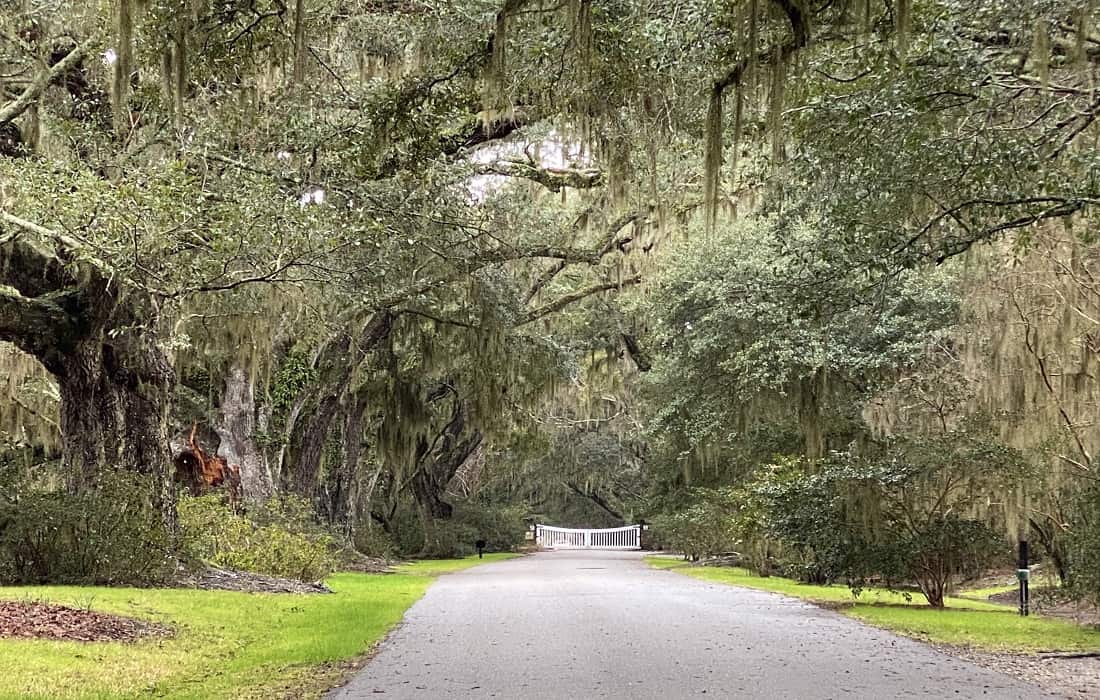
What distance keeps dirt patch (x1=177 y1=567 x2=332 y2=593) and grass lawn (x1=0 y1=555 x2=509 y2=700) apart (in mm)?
474

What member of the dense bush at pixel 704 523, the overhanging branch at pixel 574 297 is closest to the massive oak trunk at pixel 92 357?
the dense bush at pixel 704 523

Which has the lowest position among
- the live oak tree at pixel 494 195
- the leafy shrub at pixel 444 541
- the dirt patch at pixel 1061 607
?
the leafy shrub at pixel 444 541

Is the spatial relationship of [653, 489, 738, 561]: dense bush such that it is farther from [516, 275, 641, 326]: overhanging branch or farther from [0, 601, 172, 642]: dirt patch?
[0, 601, 172, 642]: dirt patch

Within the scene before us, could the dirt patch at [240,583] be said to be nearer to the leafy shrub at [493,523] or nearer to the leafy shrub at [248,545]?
the leafy shrub at [248,545]

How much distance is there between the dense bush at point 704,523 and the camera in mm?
20797

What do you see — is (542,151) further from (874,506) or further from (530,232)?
(874,506)

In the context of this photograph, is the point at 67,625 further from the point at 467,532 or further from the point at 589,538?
the point at 589,538

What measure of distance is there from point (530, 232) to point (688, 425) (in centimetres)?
519

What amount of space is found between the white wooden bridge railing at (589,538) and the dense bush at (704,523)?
1777 centimetres

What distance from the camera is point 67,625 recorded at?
7695 mm

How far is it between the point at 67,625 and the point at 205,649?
1.03 meters

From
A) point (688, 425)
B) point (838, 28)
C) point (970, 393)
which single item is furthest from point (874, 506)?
point (688, 425)

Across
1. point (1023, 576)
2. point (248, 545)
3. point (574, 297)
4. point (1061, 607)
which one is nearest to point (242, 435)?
point (248, 545)

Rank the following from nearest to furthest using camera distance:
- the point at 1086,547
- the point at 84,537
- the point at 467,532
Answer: the point at 1086,547, the point at 84,537, the point at 467,532
